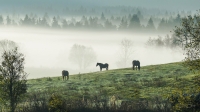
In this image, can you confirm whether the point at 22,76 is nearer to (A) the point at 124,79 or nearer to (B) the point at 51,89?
(B) the point at 51,89

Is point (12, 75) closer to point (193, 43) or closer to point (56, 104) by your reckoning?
point (56, 104)

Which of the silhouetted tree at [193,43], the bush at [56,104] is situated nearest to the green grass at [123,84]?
the bush at [56,104]

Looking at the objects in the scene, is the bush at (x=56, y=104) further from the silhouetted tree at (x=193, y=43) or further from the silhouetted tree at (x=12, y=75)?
the silhouetted tree at (x=193, y=43)

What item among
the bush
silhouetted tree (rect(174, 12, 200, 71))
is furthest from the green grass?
silhouetted tree (rect(174, 12, 200, 71))

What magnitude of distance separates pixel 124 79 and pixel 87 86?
7523mm

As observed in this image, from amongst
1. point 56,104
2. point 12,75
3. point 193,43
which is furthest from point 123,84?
point 193,43

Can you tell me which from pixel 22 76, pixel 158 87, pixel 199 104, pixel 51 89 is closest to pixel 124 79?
pixel 158 87

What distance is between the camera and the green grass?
49.4m

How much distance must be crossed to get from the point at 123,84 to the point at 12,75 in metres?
23.4

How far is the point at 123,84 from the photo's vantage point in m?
55.5

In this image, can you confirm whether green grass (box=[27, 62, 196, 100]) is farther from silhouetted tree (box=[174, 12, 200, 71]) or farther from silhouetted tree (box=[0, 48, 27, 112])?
silhouetted tree (box=[174, 12, 200, 71])

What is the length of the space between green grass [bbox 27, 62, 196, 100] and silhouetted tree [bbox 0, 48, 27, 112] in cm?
1192

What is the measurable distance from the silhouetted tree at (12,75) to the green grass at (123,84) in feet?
39.1

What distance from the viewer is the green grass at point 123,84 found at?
162 feet
